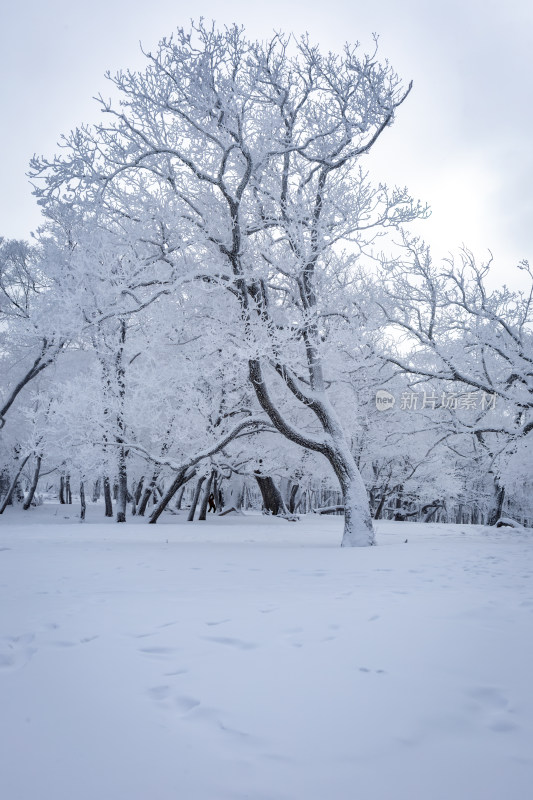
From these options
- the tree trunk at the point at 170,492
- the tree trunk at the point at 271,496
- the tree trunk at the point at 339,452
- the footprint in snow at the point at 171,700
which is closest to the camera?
the footprint in snow at the point at 171,700

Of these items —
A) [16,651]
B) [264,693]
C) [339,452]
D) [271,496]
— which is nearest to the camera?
[264,693]

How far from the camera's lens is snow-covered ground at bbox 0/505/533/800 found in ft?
6.44

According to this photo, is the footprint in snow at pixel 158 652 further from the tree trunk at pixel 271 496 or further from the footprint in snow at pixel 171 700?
the tree trunk at pixel 271 496

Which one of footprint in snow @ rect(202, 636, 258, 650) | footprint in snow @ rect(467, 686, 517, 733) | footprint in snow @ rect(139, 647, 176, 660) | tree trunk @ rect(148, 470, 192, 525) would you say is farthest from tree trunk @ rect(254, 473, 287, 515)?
footprint in snow @ rect(467, 686, 517, 733)

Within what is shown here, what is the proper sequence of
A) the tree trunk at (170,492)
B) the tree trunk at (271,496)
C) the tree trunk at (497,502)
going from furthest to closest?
1. the tree trunk at (497,502)
2. the tree trunk at (271,496)
3. the tree trunk at (170,492)

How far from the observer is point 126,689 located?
2.68 meters

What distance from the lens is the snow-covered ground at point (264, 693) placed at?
1.96m

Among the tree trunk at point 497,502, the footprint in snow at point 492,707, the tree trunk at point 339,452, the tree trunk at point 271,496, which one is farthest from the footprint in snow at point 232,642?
the tree trunk at point 497,502

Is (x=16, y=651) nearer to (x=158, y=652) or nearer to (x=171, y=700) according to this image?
(x=158, y=652)

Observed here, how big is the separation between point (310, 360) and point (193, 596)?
7395mm

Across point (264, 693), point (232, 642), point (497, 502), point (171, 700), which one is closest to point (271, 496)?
point (497, 502)

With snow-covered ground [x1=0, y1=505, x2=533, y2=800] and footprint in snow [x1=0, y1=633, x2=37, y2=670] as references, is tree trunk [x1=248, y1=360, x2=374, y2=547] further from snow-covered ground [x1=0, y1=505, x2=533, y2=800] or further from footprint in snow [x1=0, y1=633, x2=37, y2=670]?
footprint in snow [x1=0, y1=633, x2=37, y2=670]

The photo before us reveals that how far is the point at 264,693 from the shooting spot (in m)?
2.67

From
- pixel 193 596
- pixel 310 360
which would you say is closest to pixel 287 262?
pixel 310 360
